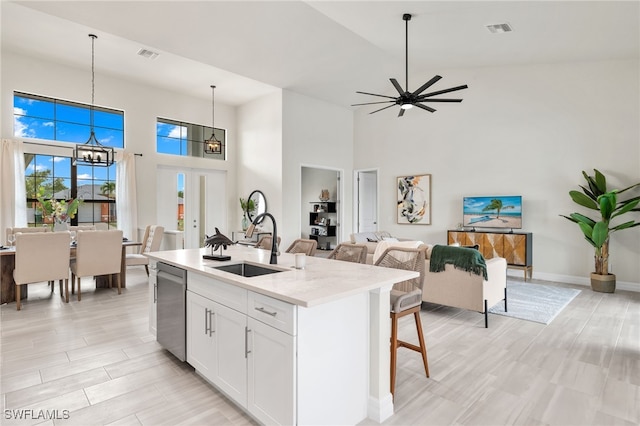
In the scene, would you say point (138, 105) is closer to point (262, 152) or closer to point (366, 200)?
point (262, 152)

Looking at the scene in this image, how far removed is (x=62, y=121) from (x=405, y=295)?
23.2 feet

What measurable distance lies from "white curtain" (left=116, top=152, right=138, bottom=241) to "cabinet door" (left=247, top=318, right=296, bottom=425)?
239 inches

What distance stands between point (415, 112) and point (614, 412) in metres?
6.71

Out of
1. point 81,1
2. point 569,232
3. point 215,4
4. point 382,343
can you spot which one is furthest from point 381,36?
point 382,343

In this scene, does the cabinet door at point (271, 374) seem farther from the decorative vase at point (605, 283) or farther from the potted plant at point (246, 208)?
the potted plant at point (246, 208)

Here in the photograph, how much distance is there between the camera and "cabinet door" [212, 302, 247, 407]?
2.10m

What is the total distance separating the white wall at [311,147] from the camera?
7617 mm

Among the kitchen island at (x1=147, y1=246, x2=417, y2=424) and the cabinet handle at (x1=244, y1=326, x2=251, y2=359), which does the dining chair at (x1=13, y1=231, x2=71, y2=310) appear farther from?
the cabinet handle at (x1=244, y1=326, x2=251, y2=359)

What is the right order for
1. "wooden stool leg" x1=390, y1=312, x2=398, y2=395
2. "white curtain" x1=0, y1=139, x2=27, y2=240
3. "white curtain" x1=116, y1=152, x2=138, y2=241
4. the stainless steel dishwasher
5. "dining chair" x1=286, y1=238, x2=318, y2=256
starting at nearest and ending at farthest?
"wooden stool leg" x1=390, y1=312, x2=398, y2=395
the stainless steel dishwasher
"dining chair" x1=286, y1=238, x2=318, y2=256
"white curtain" x1=0, y1=139, x2=27, y2=240
"white curtain" x1=116, y1=152, x2=138, y2=241

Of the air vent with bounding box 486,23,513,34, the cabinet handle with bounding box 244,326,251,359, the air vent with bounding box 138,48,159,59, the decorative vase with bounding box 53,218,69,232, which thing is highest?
the air vent with bounding box 486,23,513,34

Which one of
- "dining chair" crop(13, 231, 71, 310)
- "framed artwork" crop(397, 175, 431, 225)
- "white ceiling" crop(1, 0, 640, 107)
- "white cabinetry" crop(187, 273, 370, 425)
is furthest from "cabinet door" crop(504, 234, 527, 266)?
"dining chair" crop(13, 231, 71, 310)

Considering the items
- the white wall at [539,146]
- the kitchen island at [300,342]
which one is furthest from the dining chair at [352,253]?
the white wall at [539,146]

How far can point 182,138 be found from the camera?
8.09 meters

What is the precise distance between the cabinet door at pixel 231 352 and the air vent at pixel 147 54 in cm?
518
